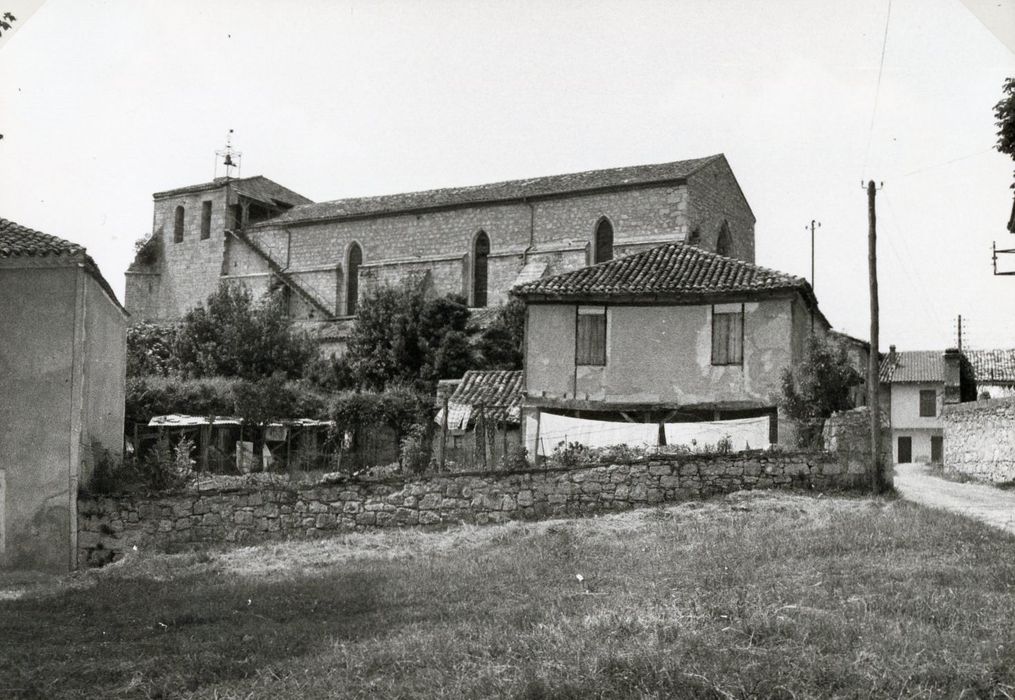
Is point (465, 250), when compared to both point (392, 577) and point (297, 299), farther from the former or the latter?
point (392, 577)

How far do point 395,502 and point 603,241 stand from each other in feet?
83.6

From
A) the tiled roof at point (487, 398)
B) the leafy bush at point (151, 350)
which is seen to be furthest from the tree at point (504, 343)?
the leafy bush at point (151, 350)

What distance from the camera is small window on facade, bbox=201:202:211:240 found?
164ft

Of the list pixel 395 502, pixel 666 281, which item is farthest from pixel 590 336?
pixel 395 502

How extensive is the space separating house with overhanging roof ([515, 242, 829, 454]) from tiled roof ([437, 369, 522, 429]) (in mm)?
1623

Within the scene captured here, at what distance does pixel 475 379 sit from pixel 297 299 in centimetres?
2069

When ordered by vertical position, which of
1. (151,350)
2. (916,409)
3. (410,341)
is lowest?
(916,409)

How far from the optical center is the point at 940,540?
1254 cm

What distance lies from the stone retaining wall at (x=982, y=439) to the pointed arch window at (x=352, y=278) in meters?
Answer: 26.2

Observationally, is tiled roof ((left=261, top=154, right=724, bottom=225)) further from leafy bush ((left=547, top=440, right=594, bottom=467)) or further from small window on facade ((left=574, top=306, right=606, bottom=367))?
leafy bush ((left=547, top=440, right=594, bottom=467))

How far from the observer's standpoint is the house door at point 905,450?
5272 cm

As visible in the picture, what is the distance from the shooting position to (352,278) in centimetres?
4712

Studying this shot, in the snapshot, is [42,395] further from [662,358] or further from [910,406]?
[910,406]

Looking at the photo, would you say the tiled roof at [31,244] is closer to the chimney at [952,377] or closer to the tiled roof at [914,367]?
the chimney at [952,377]
